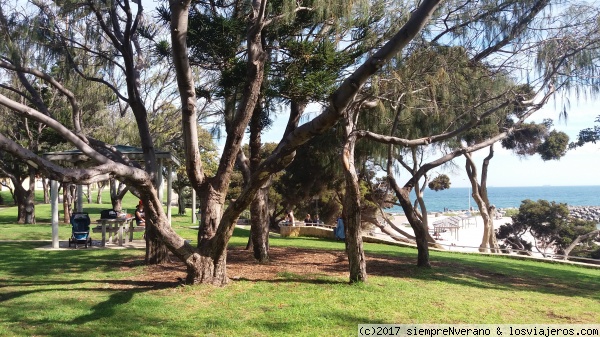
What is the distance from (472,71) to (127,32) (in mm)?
6605

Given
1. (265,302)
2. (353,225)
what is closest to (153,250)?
(265,302)

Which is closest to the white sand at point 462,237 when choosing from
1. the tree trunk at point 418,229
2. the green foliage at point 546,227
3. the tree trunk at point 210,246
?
the green foliage at point 546,227

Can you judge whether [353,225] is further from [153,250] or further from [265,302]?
[153,250]

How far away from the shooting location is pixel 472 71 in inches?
365

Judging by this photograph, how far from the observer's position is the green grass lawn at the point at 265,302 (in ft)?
16.9

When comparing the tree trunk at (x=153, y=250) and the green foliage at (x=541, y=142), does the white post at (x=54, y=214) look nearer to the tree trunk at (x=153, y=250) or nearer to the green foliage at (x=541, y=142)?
the tree trunk at (x=153, y=250)

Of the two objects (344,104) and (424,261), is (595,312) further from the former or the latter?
(344,104)

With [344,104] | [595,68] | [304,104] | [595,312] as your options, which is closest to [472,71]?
[595,68]

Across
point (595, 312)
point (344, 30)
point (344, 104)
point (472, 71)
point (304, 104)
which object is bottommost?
point (595, 312)

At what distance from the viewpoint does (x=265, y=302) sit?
6188 mm

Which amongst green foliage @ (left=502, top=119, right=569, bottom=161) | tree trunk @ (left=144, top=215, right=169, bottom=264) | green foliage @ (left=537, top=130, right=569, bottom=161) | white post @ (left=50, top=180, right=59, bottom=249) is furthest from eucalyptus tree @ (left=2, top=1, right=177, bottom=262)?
green foliage @ (left=537, top=130, right=569, bottom=161)

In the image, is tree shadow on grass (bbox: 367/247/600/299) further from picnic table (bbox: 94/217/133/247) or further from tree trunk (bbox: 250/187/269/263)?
picnic table (bbox: 94/217/133/247)

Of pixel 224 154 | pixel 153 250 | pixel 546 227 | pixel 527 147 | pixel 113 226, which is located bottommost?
pixel 546 227

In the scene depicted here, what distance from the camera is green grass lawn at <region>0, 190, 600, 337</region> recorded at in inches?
203
